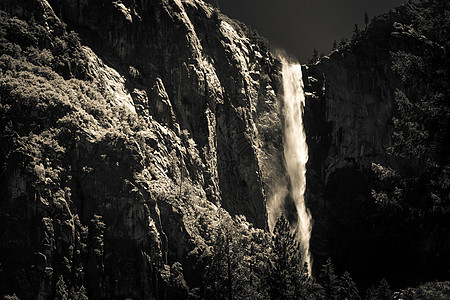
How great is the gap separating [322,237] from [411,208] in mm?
55884

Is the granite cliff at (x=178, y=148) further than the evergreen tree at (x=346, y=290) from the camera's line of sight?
No

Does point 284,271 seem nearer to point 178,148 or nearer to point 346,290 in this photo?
point 346,290

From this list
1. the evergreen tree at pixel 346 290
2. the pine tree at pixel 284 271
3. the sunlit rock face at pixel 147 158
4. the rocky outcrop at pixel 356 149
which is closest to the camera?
the pine tree at pixel 284 271

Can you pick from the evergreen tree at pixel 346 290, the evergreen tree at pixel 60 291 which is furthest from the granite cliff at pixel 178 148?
the evergreen tree at pixel 346 290

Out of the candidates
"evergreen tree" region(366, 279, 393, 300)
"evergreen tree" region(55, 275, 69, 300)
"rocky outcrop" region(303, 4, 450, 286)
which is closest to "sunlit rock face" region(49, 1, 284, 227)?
"rocky outcrop" region(303, 4, 450, 286)

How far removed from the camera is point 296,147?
7569 cm

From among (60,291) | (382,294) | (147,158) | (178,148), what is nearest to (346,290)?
(382,294)

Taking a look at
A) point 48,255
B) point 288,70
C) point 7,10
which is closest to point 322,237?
point 288,70

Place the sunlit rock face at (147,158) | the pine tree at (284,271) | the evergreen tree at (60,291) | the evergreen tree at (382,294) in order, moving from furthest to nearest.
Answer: the evergreen tree at (382,294) → the sunlit rock face at (147,158) → the evergreen tree at (60,291) → the pine tree at (284,271)

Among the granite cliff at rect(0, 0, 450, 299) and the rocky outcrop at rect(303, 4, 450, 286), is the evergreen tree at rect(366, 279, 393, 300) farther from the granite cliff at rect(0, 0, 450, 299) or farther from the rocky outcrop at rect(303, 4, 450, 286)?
the rocky outcrop at rect(303, 4, 450, 286)

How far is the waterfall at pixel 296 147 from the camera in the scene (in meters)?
69.9

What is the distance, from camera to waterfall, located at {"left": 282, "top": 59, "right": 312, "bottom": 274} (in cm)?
6988

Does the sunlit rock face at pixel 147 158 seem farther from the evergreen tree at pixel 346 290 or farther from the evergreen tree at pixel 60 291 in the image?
the evergreen tree at pixel 346 290

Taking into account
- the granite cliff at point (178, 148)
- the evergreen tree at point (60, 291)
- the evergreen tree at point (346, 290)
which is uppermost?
the granite cliff at point (178, 148)
